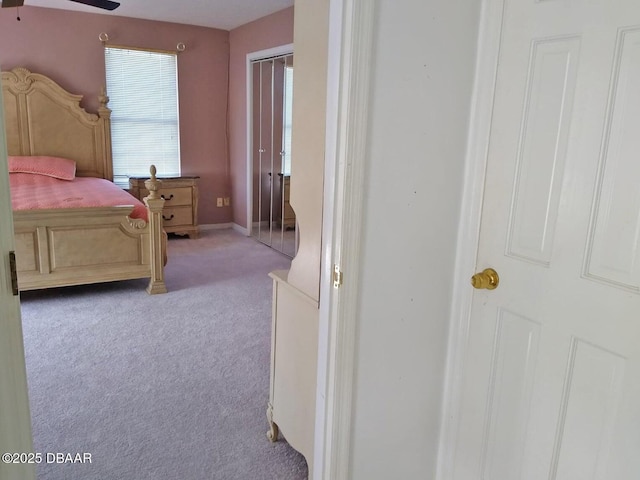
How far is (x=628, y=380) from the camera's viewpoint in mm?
1165

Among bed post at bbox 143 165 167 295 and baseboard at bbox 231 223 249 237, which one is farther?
baseboard at bbox 231 223 249 237

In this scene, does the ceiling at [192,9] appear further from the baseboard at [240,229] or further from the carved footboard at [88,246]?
the baseboard at [240,229]

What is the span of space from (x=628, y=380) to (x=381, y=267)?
0.66m

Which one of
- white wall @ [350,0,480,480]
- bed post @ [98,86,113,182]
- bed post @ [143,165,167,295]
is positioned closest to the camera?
white wall @ [350,0,480,480]

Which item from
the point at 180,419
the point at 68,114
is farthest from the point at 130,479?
the point at 68,114

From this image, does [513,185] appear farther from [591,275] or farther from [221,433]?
[221,433]

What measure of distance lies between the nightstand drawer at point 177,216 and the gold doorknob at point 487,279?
464 cm

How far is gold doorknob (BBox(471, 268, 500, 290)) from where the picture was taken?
1.44m

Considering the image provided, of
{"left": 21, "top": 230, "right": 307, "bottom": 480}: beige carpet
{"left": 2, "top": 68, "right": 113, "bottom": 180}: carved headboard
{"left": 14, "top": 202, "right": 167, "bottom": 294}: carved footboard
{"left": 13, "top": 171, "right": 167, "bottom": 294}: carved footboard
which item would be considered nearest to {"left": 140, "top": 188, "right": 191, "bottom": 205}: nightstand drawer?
{"left": 2, "top": 68, "right": 113, "bottom": 180}: carved headboard

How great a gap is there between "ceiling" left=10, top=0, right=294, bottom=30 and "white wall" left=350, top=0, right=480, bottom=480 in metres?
3.53

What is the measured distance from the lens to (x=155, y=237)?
3.79 metres

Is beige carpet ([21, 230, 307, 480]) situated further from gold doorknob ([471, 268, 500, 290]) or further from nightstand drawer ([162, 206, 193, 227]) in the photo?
nightstand drawer ([162, 206, 193, 227])

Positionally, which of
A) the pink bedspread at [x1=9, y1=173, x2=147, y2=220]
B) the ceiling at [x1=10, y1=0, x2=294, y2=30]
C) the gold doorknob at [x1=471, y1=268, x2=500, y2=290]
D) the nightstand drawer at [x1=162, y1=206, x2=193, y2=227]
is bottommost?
the nightstand drawer at [x1=162, y1=206, x2=193, y2=227]

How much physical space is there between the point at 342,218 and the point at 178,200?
4615mm
